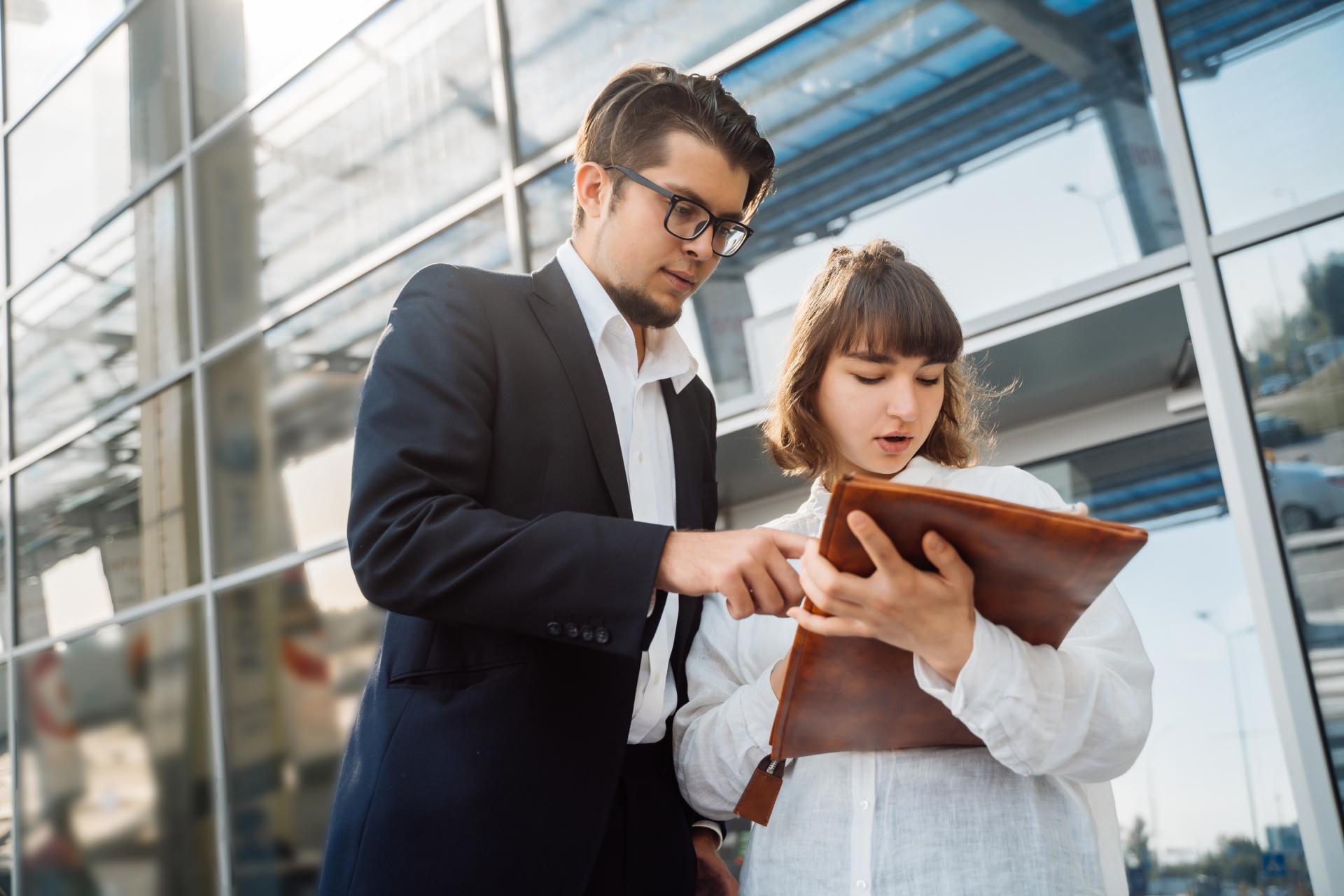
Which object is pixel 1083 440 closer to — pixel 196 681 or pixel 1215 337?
pixel 1215 337

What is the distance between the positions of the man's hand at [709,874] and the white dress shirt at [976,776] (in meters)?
0.16

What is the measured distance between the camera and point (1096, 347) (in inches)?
113

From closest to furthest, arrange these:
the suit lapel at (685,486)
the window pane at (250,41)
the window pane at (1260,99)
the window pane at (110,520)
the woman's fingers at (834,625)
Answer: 1. the woman's fingers at (834,625)
2. the suit lapel at (685,486)
3. the window pane at (1260,99)
4. the window pane at (250,41)
5. the window pane at (110,520)

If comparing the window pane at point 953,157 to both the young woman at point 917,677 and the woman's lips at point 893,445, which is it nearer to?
the young woman at point 917,677

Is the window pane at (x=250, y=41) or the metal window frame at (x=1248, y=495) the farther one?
the window pane at (x=250, y=41)

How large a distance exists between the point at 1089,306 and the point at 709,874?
181 centimetres

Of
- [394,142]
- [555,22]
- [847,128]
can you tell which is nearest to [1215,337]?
[847,128]

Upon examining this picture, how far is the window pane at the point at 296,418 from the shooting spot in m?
5.05

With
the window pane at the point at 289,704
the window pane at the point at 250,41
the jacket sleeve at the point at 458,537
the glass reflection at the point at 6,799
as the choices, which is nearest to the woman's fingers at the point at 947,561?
the jacket sleeve at the point at 458,537

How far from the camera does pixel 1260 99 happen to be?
2473 mm

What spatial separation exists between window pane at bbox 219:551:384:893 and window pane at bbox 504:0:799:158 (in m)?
2.17

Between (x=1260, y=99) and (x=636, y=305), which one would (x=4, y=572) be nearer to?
(x=636, y=305)

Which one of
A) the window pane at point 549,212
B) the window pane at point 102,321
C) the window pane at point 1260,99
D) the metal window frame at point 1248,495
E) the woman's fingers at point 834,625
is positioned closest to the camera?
the woman's fingers at point 834,625

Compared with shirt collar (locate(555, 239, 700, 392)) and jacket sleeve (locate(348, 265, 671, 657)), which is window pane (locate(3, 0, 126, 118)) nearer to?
shirt collar (locate(555, 239, 700, 392))
